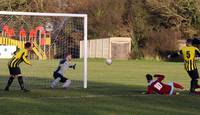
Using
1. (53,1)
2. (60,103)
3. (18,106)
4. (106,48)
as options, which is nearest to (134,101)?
(60,103)

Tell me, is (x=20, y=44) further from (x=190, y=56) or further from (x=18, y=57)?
(x=190, y=56)

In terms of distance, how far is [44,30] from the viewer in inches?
1220

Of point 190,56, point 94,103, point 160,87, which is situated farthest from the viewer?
point 190,56

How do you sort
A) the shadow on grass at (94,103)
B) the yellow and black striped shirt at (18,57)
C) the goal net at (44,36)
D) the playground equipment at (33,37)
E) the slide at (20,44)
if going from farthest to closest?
the slide at (20,44) → the playground equipment at (33,37) → the goal net at (44,36) → the yellow and black striped shirt at (18,57) → the shadow on grass at (94,103)

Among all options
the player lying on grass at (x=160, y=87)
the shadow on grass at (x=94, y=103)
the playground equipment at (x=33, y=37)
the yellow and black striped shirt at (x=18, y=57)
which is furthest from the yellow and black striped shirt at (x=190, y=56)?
the playground equipment at (x=33, y=37)

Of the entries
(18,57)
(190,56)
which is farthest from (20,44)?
(190,56)

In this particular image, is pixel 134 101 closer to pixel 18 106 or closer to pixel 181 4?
pixel 18 106

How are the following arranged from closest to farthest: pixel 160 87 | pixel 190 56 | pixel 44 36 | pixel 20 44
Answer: pixel 160 87 < pixel 190 56 < pixel 44 36 < pixel 20 44

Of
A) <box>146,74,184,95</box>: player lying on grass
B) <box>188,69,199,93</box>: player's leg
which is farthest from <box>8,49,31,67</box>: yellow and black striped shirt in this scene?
<box>188,69,199,93</box>: player's leg

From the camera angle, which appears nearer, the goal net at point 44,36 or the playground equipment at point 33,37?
the goal net at point 44,36

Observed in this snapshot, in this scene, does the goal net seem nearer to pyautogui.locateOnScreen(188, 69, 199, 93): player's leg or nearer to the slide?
the slide

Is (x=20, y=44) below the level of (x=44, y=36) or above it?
below

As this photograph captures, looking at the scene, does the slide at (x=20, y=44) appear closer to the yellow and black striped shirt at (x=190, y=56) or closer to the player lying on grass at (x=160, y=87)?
the yellow and black striped shirt at (x=190, y=56)

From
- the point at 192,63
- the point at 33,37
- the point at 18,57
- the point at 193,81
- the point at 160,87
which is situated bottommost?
the point at 160,87
